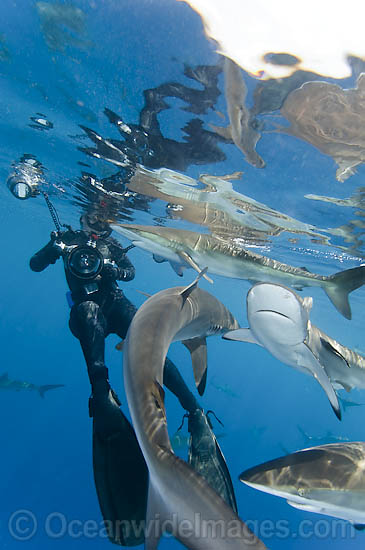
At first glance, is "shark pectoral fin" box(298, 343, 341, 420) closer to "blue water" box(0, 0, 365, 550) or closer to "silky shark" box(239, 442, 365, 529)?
"silky shark" box(239, 442, 365, 529)

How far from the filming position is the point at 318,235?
13.0 m

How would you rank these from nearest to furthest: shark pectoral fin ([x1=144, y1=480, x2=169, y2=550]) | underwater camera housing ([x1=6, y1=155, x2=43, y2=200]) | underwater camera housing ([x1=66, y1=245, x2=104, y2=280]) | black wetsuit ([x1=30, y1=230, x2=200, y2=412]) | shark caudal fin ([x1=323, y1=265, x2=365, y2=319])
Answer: shark pectoral fin ([x1=144, y1=480, x2=169, y2=550]) < shark caudal fin ([x1=323, y1=265, x2=365, y2=319]) < black wetsuit ([x1=30, y1=230, x2=200, y2=412]) < underwater camera housing ([x1=66, y1=245, x2=104, y2=280]) < underwater camera housing ([x1=6, y1=155, x2=43, y2=200])

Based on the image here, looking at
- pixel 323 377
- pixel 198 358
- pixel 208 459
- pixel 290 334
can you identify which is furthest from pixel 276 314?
pixel 208 459

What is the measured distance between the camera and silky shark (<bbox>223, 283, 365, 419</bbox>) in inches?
133

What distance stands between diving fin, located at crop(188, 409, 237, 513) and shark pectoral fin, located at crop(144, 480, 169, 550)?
201 centimetres

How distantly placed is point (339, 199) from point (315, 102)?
14.0ft

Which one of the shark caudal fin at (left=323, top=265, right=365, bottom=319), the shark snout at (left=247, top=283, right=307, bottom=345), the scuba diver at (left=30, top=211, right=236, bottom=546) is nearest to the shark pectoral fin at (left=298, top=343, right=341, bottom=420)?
the shark snout at (left=247, top=283, right=307, bottom=345)

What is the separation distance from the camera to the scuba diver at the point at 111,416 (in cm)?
317

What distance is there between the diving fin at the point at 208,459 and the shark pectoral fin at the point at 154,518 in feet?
6.59

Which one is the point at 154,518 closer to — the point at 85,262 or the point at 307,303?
the point at 307,303

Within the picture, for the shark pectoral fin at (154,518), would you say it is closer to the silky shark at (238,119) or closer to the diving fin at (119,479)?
the diving fin at (119,479)

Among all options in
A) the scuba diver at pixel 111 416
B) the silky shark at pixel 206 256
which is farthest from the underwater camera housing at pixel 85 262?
the silky shark at pixel 206 256

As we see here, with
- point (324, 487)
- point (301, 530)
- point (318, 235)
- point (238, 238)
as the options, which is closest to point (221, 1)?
point (324, 487)

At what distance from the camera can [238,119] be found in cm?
667
